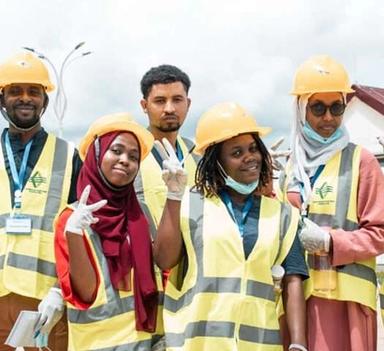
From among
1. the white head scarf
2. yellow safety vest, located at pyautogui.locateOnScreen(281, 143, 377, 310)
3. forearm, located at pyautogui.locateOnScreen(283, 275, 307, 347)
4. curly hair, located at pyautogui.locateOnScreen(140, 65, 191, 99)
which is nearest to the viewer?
forearm, located at pyautogui.locateOnScreen(283, 275, 307, 347)

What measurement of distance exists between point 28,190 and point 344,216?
181 centimetres

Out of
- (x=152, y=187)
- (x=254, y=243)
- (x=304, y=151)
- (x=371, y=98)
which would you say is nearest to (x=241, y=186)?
(x=254, y=243)

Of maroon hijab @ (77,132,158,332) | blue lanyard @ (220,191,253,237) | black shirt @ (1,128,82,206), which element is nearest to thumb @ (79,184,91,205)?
maroon hijab @ (77,132,158,332)

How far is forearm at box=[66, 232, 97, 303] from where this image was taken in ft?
10.3

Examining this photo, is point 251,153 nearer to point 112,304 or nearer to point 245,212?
point 245,212

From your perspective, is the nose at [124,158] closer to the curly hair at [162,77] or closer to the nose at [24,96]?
the nose at [24,96]

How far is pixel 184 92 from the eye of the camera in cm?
469

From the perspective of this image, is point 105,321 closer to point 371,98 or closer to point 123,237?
point 123,237

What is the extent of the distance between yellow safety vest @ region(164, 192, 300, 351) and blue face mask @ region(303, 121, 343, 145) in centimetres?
75

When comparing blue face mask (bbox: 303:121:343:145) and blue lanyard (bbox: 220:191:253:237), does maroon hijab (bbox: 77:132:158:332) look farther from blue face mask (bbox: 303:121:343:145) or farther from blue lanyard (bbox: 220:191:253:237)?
blue face mask (bbox: 303:121:343:145)

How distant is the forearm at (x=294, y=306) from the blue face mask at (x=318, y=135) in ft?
2.86

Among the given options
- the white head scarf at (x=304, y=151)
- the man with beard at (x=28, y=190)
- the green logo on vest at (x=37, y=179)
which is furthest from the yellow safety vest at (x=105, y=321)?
the white head scarf at (x=304, y=151)

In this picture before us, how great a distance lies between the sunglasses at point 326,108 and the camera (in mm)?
3805

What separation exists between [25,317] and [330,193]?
167 cm
